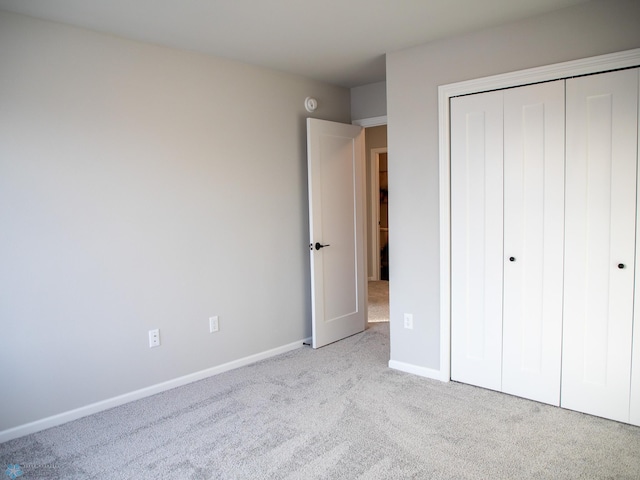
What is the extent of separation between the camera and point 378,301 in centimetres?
593

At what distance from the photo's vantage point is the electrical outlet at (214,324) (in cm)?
347

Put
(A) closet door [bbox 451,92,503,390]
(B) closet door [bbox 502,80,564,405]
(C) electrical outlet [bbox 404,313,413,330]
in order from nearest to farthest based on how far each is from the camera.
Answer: (B) closet door [bbox 502,80,564,405]
(A) closet door [bbox 451,92,503,390]
(C) electrical outlet [bbox 404,313,413,330]

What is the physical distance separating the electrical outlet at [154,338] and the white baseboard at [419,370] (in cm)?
177

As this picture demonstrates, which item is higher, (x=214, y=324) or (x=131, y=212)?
(x=131, y=212)

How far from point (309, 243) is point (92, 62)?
87.8 inches

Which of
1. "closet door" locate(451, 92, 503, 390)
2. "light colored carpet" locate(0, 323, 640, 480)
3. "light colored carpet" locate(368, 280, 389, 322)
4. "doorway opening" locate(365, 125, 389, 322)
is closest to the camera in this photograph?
"light colored carpet" locate(0, 323, 640, 480)

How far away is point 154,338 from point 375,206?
4808mm

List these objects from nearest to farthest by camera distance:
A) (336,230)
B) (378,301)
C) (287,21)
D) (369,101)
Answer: (287,21) → (336,230) → (369,101) → (378,301)

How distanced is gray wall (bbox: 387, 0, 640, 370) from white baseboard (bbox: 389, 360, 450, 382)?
3 centimetres

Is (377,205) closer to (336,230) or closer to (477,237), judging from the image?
→ (336,230)
